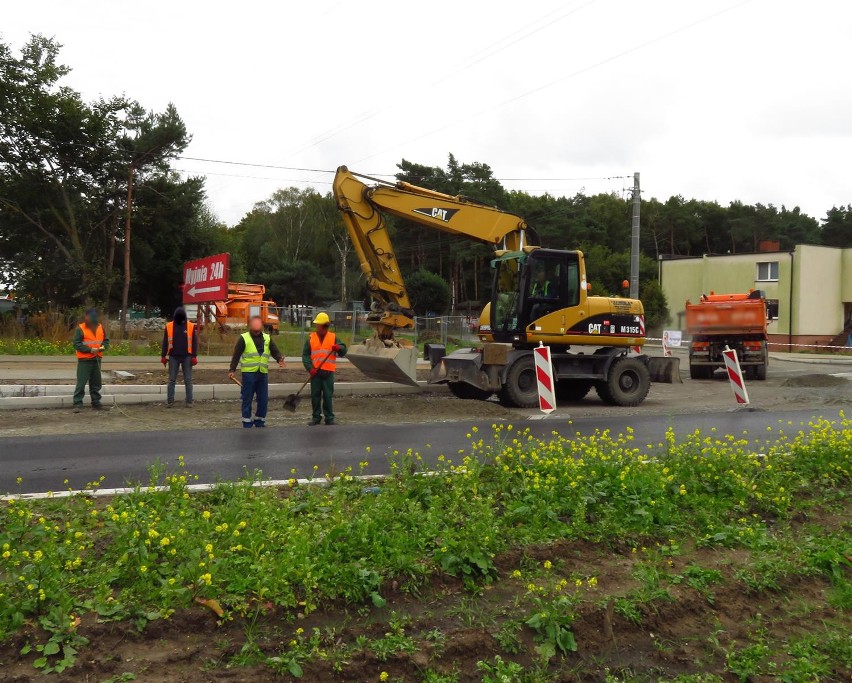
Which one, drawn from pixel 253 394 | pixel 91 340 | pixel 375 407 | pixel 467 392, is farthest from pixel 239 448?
pixel 467 392

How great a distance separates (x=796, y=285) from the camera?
47.0m

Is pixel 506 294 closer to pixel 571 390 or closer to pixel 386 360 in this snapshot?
pixel 571 390

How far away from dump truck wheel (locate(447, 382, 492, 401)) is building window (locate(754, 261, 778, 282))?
37.8 m

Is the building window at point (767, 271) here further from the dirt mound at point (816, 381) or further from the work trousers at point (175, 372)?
the work trousers at point (175, 372)

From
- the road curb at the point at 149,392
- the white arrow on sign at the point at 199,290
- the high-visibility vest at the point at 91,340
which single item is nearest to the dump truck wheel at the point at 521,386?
the road curb at the point at 149,392

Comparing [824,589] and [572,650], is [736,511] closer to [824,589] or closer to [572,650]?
[824,589]

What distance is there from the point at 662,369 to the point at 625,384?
1205mm

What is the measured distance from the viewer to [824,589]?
17.1 feet

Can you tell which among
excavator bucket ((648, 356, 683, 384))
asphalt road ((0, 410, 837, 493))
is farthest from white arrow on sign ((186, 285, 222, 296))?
asphalt road ((0, 410, 837, 493))

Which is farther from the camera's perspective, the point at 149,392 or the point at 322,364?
the point at 149,392

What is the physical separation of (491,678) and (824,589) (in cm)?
260

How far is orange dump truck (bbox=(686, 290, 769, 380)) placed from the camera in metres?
25.2

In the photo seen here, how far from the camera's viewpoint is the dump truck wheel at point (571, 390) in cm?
1676

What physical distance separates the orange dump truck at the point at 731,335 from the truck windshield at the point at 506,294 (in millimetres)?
12172
